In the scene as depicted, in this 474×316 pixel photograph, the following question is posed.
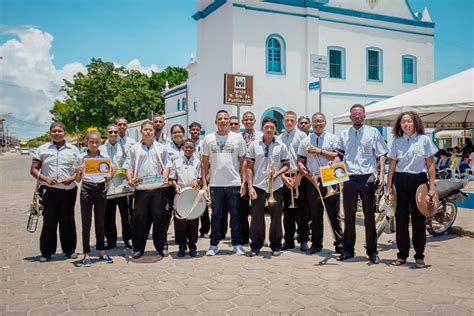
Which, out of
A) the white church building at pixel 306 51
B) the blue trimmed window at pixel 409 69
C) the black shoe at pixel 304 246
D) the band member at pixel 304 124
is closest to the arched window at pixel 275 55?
the white church building at pixel 306 51

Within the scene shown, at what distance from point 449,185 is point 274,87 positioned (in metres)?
14.3

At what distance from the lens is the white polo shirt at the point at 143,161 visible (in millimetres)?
5566

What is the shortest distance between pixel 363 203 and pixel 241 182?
69.2 inches

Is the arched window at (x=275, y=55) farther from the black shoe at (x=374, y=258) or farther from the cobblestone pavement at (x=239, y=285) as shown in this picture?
the black shoe at (x=374, y=258)

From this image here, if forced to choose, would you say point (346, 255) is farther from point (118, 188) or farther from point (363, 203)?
point (118, 188)

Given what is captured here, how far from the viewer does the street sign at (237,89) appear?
10.3m

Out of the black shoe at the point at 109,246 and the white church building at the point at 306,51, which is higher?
the white church building at the point at 306,51

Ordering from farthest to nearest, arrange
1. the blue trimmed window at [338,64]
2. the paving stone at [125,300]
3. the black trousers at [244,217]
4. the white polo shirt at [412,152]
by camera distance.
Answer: the blue trimmed window at [338,64] < the black trousers at [244,217] < the white polo shirt at [412,152] < the paving stone at [125,300]

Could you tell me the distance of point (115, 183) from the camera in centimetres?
585

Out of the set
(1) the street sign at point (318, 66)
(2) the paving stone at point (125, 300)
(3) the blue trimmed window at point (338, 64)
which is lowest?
(2) the paving stone at point (125, 300)

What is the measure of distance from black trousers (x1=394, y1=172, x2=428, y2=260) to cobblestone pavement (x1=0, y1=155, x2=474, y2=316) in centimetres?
31

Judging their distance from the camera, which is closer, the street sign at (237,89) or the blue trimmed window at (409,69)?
the street sign at (237,89)

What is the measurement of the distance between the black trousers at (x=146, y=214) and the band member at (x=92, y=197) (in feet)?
1.41

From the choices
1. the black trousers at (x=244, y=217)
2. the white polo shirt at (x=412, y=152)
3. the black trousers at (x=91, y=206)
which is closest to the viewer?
the white polo shirt at (x=412, y=152)
